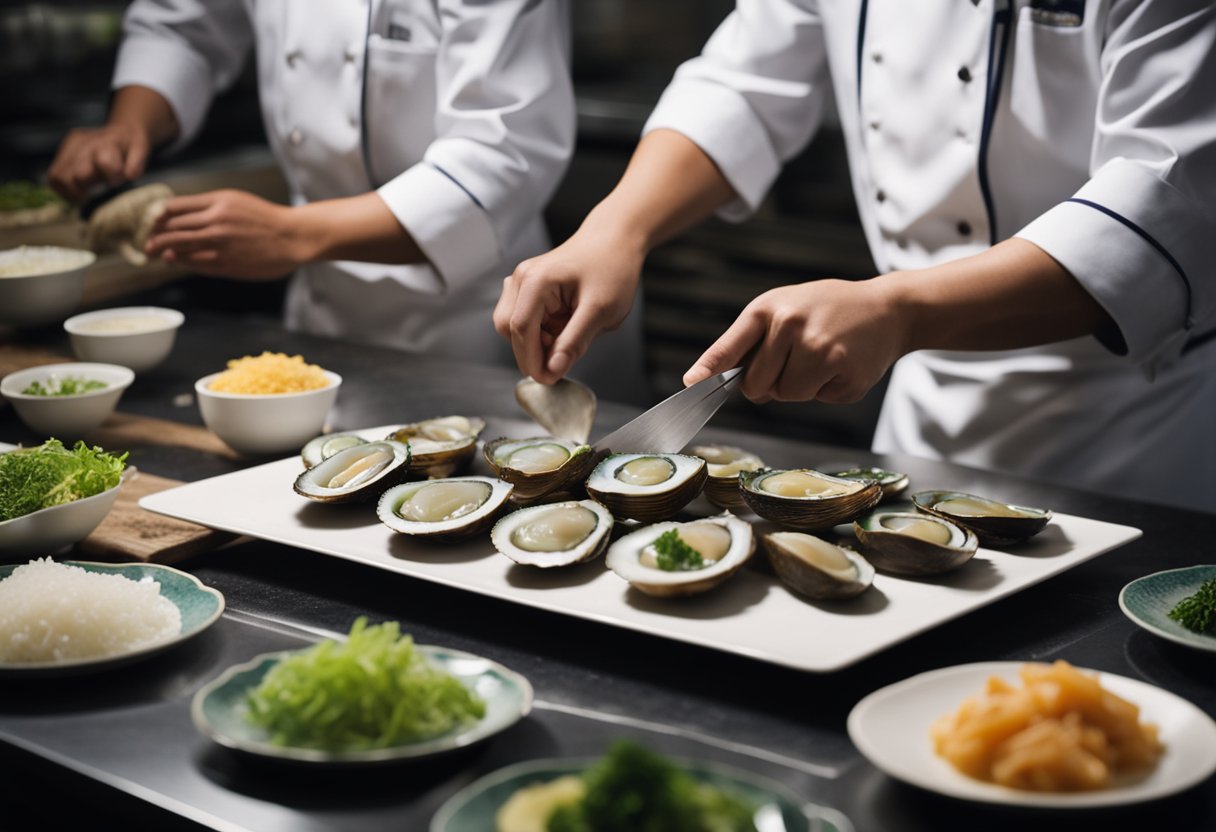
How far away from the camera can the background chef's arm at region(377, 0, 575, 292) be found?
2.23 m

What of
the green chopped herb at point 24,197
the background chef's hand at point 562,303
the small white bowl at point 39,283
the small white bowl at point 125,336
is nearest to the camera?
the background chef's hand at point 562,303

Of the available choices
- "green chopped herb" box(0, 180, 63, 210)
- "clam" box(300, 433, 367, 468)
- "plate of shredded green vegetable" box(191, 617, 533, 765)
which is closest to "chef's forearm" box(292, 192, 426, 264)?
"green chopped herb" box(0, 180, 63, 210)

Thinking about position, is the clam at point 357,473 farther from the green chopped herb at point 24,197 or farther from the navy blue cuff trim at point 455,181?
the green chopped herb at point 24,197

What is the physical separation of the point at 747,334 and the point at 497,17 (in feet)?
3.61

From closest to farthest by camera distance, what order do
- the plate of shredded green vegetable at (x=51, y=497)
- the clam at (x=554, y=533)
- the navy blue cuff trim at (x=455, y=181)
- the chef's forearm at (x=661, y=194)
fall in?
the clam at (x=554, y=533)
the plate of shredded green vegetable at (x=51, y=497)
the chef's forearm at (x=661, y=194)
the navy blue cuff trim at (x=455, y=181)

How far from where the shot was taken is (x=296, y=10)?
2395 mm

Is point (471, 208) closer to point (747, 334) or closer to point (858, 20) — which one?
point (858, 20)

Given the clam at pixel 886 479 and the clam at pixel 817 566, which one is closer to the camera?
the clam at pixel 817 566

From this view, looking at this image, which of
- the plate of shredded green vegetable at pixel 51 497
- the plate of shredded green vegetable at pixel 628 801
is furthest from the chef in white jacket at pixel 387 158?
the plate of shredded green vegetable at pixel 628 801

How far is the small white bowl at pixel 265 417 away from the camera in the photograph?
165 centimetres

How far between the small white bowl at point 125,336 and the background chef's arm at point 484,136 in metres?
0.43

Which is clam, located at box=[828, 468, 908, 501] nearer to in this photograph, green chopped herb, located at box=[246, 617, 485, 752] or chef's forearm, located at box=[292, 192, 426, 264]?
green chopped herb, located at box=[246, 617, 485, 752]

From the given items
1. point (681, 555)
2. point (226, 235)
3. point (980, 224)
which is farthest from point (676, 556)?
point (226, 235)

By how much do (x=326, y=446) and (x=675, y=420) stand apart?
1.38 feet
